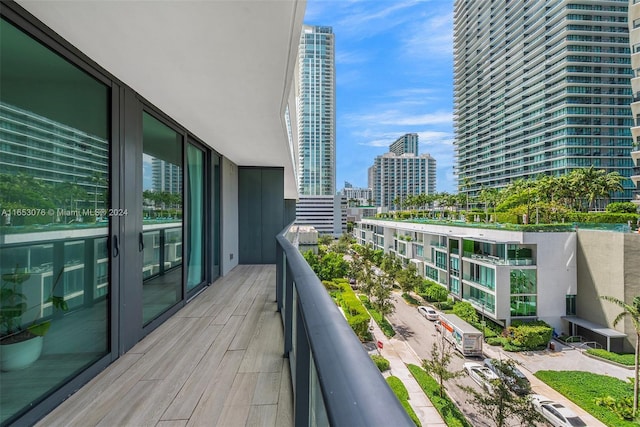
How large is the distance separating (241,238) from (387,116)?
184930 mm

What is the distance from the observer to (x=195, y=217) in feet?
15.5

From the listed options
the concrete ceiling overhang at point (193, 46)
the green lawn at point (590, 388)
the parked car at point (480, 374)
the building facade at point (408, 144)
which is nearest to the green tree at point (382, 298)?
the parked car at point (480, 374)

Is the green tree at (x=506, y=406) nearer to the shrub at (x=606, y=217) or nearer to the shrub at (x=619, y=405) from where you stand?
the shrub at (x=619, y=405)

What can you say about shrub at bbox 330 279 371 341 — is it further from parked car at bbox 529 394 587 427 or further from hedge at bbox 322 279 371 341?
parked car at bbox 529 394 587 427

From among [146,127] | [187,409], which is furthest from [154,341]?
[146,127]

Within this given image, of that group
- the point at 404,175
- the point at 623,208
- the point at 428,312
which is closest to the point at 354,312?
the point at 428,312

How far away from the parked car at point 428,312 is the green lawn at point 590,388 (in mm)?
7105

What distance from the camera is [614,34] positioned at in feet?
170

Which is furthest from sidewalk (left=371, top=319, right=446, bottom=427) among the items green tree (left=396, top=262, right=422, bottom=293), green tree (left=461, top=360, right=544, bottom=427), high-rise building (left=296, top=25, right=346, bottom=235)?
high-rise building (left=296, top=25, right=346, bottom=235)

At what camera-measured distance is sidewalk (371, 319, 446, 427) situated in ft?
37.7

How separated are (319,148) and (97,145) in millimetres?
68339

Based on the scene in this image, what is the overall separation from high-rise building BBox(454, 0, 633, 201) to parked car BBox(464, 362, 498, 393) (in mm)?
34437

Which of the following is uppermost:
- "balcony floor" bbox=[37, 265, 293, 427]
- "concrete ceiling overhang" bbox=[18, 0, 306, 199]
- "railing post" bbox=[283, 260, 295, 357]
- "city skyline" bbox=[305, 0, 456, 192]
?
"city skyline" bbox=[305, 0, 456, 192]

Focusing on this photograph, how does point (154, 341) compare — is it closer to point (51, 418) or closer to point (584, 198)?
point (51, 418)
